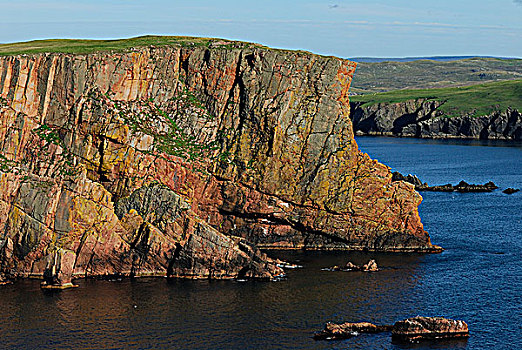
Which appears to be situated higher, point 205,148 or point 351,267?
point 205,148

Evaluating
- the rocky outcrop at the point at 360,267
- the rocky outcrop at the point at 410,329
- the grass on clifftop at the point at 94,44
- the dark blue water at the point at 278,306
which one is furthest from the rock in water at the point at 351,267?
the grass on clifftop at the point at 94,44

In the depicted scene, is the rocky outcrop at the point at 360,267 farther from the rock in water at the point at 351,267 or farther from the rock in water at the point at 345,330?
the rock in water at the point at 345,330

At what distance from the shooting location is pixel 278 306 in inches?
4432

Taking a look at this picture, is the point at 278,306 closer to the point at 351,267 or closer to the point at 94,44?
the point at 351,267

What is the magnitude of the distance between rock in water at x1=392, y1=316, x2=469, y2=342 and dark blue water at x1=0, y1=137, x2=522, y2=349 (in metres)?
2.03

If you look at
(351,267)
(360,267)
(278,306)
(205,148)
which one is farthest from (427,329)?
(205,148)

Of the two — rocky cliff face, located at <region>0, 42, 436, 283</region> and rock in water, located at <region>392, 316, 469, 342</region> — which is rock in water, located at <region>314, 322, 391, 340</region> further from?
rocky cliff face, located at <region>0, 42, 436, 283</region>

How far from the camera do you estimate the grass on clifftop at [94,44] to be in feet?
504

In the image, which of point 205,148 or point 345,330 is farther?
point 205,148

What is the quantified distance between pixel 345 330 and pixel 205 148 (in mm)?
63221

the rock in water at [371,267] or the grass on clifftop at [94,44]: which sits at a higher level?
the grass on clifftop at [94,44]

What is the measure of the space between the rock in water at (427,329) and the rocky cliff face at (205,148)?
36926mm

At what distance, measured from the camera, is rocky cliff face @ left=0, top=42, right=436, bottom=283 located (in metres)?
138

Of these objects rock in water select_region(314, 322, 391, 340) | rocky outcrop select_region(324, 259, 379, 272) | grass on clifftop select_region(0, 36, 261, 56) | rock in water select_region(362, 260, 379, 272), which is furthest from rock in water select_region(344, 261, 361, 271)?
grass on clifftop select_region(0, 36, 261, 56)
